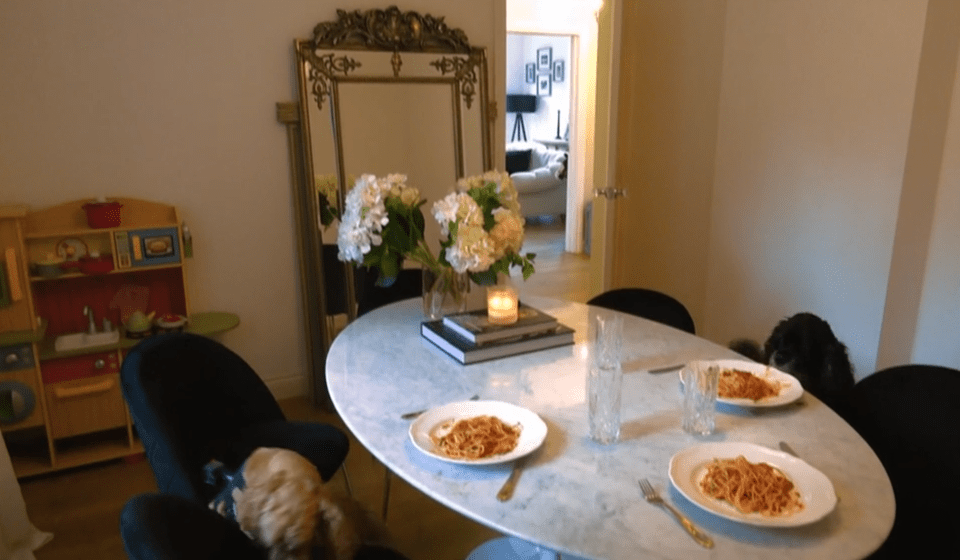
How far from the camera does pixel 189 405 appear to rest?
1.81 m

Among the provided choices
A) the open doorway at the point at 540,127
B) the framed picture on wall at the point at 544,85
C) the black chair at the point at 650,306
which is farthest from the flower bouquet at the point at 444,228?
the framed picture on wall at the point at 544,85

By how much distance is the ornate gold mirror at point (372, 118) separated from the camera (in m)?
3.16

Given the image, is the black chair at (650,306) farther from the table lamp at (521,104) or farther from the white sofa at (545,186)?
the table lamp at (521,104)

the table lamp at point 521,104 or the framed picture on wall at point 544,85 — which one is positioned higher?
the framed picture on wall at point 544,85

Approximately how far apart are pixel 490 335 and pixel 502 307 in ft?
0.35

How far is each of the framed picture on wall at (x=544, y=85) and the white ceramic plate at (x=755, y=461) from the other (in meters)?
8.63

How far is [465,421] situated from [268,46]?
2.30m

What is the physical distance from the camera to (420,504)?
99.4 inches

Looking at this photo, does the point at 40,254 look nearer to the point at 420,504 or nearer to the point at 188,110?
the point at 188,110

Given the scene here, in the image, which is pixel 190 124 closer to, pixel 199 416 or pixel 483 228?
pixel 199 416

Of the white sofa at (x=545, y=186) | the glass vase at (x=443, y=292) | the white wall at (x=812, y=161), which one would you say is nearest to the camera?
the glass vase at (x=443, y=292)

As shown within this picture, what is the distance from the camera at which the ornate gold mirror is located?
124 inches

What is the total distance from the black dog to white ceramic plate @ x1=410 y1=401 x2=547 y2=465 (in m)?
0.91

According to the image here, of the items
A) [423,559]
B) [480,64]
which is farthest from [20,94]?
[423,559]
